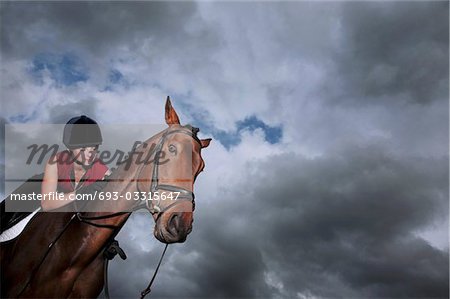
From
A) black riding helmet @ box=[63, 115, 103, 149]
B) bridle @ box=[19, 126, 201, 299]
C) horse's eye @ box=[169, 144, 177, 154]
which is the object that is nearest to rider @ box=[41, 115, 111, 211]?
black riding helmet @ box=[63, 115, 103, 149]

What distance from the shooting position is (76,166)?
6961 millimetres

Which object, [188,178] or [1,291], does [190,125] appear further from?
[1,291]

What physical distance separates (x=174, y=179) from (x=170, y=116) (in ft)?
5.20

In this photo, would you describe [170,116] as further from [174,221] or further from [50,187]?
[50,187]

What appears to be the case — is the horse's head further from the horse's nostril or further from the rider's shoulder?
the rider's shoulder

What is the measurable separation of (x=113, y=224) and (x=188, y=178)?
1.48 m

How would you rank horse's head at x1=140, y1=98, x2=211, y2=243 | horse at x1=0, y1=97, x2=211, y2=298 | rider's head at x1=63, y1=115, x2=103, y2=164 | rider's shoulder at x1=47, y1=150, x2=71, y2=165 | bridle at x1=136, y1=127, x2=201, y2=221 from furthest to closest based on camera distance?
1. rider's head at x1=63, y1=115, x2=103, y2=164
2. rider's shoulder at x1=47, y1=150, x2=71, y2=165
3. bridle at x1=136, y1=127, x2=201, y2=221
4. horse's head at x1=140, y1=98, x2=211, y2=243
5. horse at x1=0, y1=97, x2=211, y2=298

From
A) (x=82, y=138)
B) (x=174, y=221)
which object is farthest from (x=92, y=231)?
(x=82, y=138)

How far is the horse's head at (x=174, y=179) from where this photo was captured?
5.77m

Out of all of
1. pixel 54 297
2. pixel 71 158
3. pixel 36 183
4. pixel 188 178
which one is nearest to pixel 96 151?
pixel 71 158

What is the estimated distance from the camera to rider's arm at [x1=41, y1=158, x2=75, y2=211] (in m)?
6.01

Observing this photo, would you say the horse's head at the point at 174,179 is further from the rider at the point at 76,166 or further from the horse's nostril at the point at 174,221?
the rider at the point at 76,166

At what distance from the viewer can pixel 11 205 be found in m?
6.63

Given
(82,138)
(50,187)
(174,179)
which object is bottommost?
(50,187)
